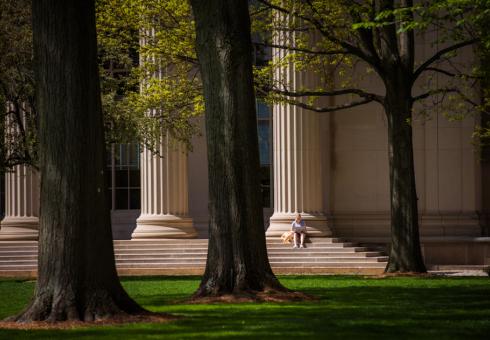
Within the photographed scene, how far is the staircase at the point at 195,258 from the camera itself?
37.0 meters

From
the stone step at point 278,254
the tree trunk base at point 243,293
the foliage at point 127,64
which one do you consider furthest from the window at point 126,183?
the tree trunk base at point 243,293

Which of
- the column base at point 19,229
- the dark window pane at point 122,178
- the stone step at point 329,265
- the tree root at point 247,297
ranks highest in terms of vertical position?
the dark window pane at point 122,178

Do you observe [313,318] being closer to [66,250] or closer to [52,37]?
[66,250]

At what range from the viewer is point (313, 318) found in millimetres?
17812

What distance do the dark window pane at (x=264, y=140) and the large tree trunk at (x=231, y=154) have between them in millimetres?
24011

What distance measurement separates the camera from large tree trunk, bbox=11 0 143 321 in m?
17.2

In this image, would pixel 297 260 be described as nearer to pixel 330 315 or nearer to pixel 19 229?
pixel 19 229

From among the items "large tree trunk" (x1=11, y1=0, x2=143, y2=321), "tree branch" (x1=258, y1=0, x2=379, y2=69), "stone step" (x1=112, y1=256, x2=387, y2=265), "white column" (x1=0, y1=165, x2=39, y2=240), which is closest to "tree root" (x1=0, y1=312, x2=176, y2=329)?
"large tree trunk" (x1=11, y1=0, x2=143, y2=321)

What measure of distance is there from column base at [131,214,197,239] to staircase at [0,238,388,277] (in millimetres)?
765

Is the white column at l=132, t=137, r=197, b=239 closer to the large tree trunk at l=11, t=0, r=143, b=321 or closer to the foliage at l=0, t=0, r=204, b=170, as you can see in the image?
the foliage at l=0, t=0, r=204, b=170

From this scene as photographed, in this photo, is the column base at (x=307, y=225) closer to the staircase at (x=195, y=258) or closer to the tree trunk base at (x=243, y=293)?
the staircase at (x=195, y=258)

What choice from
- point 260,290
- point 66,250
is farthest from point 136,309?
point 260,290

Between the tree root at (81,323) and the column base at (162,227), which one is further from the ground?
the column base at (162,227)

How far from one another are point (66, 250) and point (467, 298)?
351 inches
